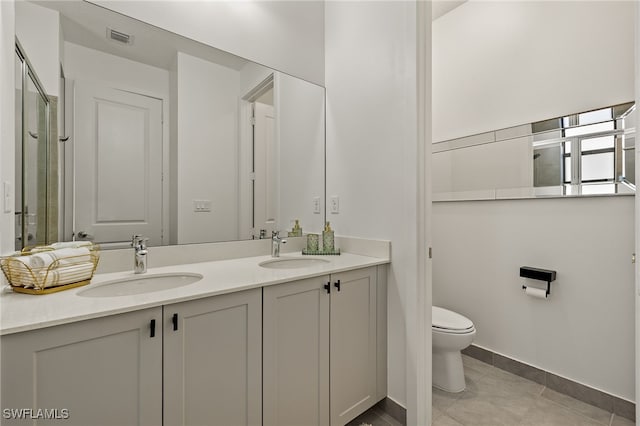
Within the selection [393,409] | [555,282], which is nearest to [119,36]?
[393,409]

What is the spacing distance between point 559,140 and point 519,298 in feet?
3.39

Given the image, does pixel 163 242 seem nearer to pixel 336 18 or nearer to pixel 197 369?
pixel 197 369

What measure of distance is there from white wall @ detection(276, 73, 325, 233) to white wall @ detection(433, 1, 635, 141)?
112 cm

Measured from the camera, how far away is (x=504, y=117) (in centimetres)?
219

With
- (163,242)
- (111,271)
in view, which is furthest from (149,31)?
(111,271)

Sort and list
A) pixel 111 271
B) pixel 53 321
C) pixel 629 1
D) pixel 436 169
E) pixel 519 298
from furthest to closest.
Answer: pixel 436 169
pixel 519 298
pixel 629 1
pixel 111 271
pixel 53 321

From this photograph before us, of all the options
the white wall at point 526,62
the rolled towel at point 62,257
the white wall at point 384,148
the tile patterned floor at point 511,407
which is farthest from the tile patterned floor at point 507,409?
the white wall at point 526,62

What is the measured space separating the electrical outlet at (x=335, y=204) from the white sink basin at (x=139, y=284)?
987 mm

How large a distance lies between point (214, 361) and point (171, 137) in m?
1.11

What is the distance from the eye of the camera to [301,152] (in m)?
2.16

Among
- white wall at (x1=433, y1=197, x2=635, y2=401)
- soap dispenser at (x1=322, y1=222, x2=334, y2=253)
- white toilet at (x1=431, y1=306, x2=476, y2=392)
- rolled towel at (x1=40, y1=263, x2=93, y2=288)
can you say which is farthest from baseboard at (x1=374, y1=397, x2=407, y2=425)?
rolled towel at (x1=40, y1=263, x2=93, y2=288)

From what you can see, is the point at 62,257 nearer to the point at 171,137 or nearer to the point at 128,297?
the point at 128,297

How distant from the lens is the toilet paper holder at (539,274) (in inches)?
74.8

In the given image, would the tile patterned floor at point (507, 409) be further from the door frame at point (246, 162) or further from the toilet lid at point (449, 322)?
the door frame at point (246, 162)
